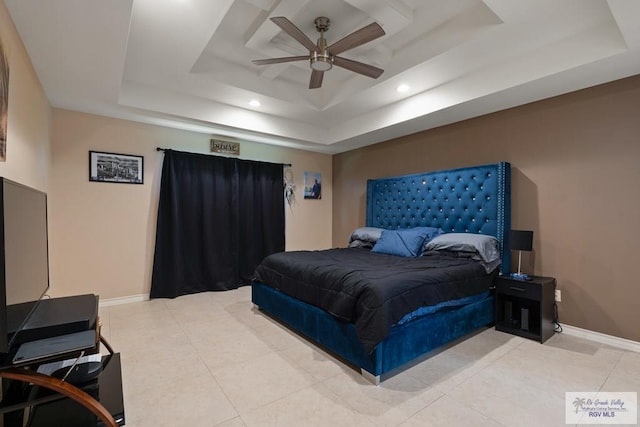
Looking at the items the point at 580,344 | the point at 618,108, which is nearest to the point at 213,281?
the point at 580,344

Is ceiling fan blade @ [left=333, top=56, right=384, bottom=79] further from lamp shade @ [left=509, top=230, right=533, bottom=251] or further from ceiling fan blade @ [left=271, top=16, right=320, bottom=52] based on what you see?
lamp shade @ [left=509, top=230, right=533, bottom=251]

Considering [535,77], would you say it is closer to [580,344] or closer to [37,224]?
[580,344]

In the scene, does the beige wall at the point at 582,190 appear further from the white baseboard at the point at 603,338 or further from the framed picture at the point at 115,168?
the framed picture at the point at 115,168

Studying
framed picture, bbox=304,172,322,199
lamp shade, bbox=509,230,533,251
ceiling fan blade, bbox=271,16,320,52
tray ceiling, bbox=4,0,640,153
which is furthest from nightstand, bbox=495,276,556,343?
framed picture, bbox=304,172,322,199

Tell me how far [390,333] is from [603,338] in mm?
2235

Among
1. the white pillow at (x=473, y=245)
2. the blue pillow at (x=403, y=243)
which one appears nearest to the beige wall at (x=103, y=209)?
the blue pillow at (x=403, y=243)

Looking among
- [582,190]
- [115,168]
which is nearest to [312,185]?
[115,168]

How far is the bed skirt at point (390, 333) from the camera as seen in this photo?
7.11 ft

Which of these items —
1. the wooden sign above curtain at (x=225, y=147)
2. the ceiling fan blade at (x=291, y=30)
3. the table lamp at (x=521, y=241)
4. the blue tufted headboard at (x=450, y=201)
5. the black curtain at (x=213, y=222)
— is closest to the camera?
the ceiling fan blade at (x=291, y=30)

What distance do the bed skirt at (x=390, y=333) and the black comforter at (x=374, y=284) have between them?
0.10 m

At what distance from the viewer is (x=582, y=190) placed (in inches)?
117

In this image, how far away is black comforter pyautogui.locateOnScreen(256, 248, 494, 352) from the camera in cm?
212

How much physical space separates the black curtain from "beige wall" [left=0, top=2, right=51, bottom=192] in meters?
1.46

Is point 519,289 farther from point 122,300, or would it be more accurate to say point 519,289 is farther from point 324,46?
point 122,300
